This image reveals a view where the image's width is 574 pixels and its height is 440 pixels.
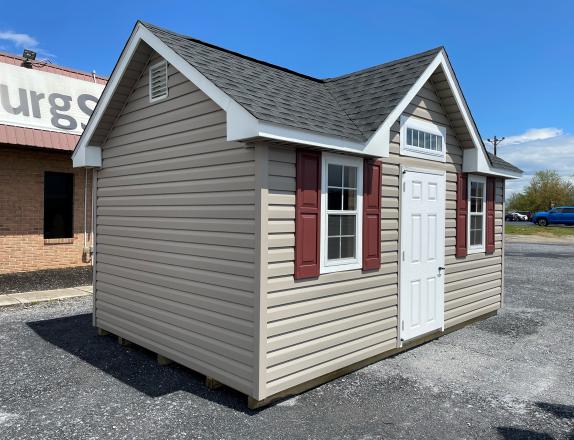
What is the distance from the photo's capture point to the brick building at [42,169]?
1204 cm

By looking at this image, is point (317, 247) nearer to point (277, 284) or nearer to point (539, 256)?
point (277, 284)

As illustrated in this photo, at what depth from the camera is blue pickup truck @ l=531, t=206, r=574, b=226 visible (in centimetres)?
4309

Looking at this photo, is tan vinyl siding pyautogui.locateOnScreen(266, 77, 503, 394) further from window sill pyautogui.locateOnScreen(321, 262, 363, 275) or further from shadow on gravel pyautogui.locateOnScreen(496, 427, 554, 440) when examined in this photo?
shadow on gravel pyautogui.locateOnScreen(496, 427, 554, 440)

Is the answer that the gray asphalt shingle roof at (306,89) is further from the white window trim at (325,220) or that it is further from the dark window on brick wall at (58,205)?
Answer: the dark window on brick wall at (58,205)

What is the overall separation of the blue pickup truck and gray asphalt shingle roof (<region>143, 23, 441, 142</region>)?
4336 centimetres

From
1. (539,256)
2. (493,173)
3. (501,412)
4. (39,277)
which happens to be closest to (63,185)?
(39,277)

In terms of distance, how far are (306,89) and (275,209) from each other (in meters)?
2.66

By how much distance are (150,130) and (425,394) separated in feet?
15.8

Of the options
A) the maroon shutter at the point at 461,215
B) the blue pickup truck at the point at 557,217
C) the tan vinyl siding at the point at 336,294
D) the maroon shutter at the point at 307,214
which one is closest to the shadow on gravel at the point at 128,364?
the tan vinyl siding at the point at 336,294

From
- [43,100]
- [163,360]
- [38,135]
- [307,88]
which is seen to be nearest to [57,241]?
[38,135]

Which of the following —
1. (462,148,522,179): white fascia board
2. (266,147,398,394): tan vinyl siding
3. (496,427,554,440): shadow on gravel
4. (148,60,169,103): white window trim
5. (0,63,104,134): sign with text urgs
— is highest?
(0,63,104,134): sign with text urgs

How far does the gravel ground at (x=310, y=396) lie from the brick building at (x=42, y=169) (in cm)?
544

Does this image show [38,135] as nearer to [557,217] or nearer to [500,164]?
[500,164]

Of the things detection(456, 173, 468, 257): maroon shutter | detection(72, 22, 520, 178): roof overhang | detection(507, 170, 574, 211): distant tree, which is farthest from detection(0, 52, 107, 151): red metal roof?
detection(507, 170, 574, 211): distant tree
